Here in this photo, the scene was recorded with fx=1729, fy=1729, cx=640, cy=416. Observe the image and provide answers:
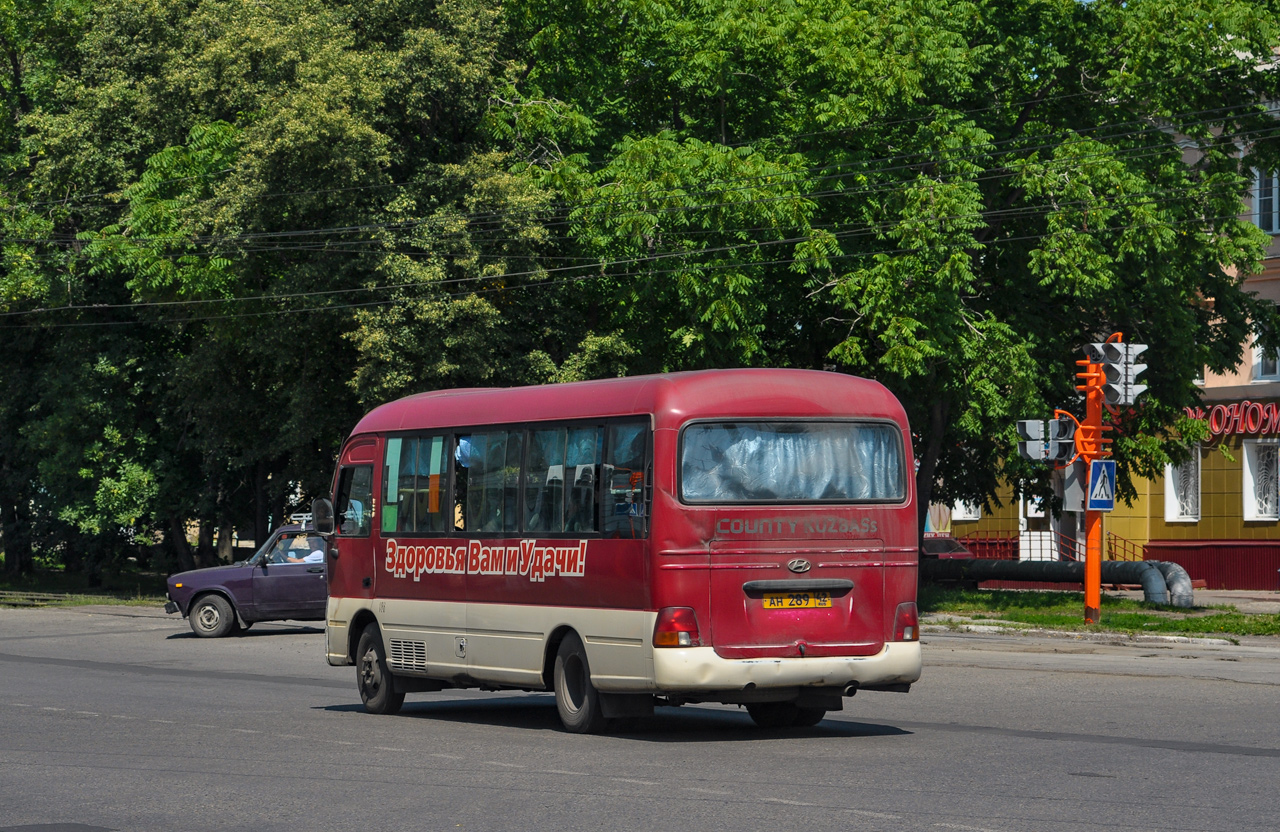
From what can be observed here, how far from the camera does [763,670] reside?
495 inches

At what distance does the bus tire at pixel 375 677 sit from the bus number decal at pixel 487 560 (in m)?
0.70

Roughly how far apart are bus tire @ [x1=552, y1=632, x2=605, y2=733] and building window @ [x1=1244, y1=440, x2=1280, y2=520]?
31.7m

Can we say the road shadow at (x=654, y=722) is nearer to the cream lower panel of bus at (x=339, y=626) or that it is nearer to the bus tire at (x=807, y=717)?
the bus tire at (x=807, y=717)

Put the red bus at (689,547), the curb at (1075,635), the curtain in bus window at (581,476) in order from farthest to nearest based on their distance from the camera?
1. the curb at (1075,635)
2. the curtain in bus window at (581,476)
3. the red bus at (689,547)

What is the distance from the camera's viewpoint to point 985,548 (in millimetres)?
48781

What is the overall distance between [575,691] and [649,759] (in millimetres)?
1930

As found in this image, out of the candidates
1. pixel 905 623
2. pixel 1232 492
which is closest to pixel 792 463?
pixel 905 623

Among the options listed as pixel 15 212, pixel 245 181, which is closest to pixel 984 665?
pixel 245 181

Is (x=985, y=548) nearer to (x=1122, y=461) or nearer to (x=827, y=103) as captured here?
(x=1122, y=461)

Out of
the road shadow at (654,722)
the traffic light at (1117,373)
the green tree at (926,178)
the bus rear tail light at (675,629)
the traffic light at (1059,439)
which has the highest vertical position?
the green tree at (926,178)

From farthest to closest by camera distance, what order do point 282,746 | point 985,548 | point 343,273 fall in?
point 985,548 < point 343,273 < point 282,746

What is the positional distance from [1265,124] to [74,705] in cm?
2330

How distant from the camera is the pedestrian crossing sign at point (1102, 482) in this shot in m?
25.2

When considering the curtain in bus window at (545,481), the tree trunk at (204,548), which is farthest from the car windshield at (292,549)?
the tree trunk at (204,548)
